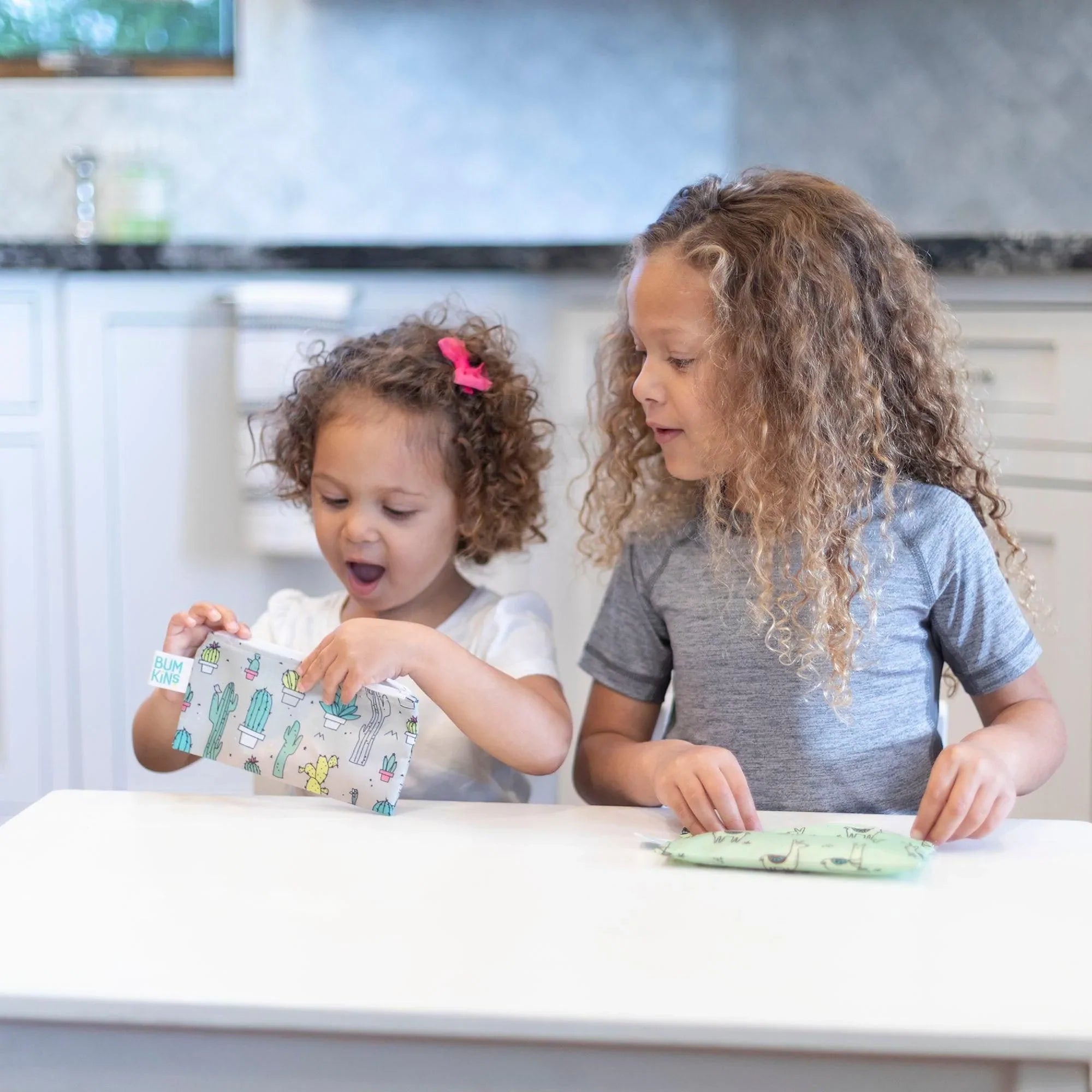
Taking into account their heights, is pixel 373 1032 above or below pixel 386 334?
below

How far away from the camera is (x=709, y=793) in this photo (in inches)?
32.2

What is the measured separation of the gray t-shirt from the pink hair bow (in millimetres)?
304

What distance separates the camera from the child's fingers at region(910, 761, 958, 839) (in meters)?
0.79

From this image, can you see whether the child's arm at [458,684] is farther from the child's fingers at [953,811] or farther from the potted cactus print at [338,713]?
the child's fingers at [953,811]

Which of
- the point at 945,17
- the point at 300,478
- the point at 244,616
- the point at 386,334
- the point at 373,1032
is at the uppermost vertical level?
the point at 945,17

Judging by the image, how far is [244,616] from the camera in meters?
2.06

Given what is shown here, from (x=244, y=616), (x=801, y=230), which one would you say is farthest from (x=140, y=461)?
(x=801, y=230)

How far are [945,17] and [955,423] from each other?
5.43ft

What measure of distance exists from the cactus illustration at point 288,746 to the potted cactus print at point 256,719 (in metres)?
0.01

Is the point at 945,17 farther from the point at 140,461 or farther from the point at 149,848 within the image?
the point at 149,848

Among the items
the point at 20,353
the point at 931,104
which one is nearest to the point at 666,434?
the point at 20,353

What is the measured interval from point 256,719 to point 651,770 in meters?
0.29

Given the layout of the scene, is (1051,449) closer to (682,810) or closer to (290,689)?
(682,810)

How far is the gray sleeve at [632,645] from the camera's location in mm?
1173
